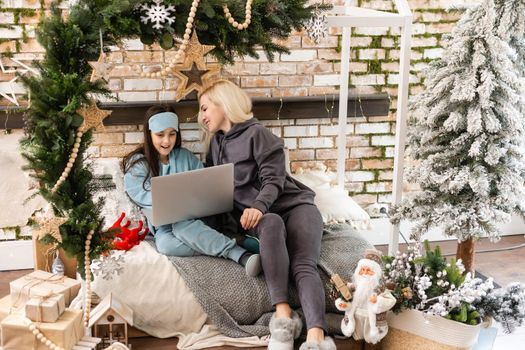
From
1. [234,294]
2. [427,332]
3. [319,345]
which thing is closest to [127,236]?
[234,294]

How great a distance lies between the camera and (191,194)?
8.95 ft

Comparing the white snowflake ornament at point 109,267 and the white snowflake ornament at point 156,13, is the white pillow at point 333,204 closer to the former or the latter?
the white snowflake ornament at point 109,267

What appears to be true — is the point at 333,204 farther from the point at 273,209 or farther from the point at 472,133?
the point at 472,133

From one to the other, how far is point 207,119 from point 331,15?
2.42ft

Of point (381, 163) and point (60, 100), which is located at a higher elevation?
point (60, 100)

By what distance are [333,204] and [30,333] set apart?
1632 mm

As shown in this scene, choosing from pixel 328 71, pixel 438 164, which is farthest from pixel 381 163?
pixel 438 164

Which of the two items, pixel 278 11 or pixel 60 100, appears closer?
pixel 60 100

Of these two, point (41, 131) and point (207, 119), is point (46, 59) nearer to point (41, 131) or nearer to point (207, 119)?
point (41, 131)

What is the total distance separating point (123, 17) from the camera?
7.23 ft

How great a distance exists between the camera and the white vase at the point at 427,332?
2424mm

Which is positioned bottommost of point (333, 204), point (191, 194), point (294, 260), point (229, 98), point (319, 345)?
point (319, 345)

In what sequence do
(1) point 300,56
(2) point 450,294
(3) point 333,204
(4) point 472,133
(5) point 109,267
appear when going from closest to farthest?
1. (2) point 450,294
2. (5) point 109,267
3. (4) point 472,133
4. (3) point 333,204
5. (1) point 300,56

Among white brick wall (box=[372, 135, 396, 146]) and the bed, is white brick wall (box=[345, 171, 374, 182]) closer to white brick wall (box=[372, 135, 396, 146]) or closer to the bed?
white brick wall (box=[372, 135, 396, 146])
